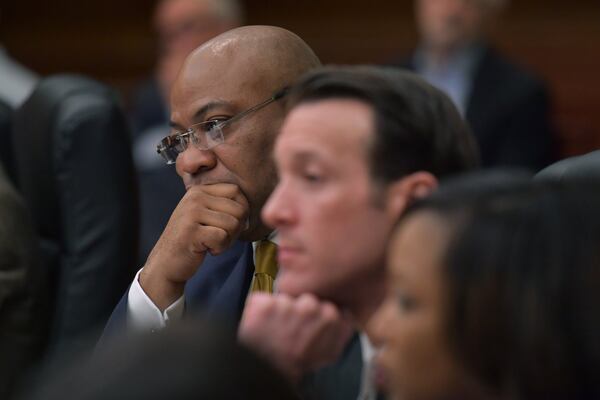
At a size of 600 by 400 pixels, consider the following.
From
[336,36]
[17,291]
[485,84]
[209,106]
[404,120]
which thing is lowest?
[336,36]

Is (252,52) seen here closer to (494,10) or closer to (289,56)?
(289,56)

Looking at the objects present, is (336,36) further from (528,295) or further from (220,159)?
(528,295)

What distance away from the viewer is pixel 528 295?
130 cm

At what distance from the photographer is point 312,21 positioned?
18.6 ft

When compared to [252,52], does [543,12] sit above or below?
below

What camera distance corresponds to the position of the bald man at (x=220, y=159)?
6.95 ft

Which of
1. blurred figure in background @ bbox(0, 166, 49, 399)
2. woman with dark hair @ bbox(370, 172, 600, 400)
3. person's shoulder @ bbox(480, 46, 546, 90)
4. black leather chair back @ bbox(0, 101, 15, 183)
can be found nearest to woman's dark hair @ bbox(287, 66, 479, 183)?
woman with dark hair @ bbox(370, 172, 600, 400)

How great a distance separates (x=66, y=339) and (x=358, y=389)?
3.73 feet

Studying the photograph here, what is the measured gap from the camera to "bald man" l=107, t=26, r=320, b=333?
2.12 m

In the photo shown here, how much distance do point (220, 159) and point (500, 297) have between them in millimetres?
907

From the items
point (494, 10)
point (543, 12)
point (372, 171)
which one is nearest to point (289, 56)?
point (372, 171)

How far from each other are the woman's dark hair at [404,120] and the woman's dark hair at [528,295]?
28 centimetres

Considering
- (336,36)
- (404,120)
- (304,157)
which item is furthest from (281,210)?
(336,36)

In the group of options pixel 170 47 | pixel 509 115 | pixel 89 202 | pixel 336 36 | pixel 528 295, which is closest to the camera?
pixel 528 295
